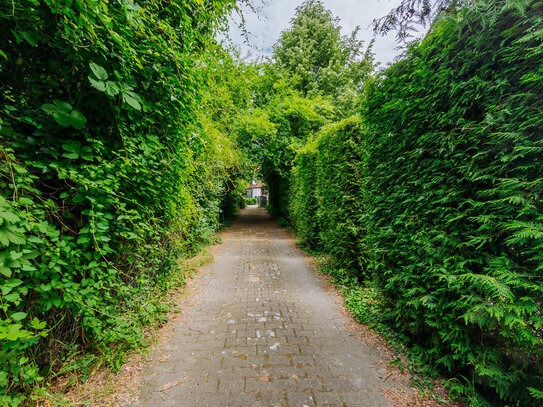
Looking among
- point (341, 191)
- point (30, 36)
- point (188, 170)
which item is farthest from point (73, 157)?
point (341, 191)

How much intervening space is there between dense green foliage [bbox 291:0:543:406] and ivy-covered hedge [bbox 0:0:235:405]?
2970mm

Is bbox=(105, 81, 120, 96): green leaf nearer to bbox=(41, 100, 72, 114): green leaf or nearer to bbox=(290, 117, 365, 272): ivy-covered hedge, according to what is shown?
bbox=(41, 100, 72, 114): green leaf

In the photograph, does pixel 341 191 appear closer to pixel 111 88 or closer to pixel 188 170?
pixel 188 170

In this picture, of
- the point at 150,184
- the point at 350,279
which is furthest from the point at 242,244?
the point at 150,184

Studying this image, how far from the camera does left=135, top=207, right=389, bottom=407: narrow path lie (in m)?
2.11

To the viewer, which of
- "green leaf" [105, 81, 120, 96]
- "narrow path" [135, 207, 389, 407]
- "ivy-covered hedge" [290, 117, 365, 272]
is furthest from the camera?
"ivy-covered hedge" [290, 117, 365, 272]

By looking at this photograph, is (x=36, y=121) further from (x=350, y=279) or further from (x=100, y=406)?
(x=350, y=279)

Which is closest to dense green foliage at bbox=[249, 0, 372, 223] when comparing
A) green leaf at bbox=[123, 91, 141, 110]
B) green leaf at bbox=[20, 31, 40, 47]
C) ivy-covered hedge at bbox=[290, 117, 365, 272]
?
ivy-covered hedge at bbox=[290, 117, 365, 272]

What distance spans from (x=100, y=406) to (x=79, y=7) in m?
3.35

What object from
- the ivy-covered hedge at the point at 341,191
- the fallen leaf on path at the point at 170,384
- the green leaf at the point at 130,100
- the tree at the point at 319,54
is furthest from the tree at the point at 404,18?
the tree at the point at 319,54

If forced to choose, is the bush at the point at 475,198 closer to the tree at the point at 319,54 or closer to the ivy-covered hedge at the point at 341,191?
the ivy-covered hedge at the point at 341,191

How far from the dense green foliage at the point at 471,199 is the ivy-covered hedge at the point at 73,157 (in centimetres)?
297

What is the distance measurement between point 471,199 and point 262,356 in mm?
2979

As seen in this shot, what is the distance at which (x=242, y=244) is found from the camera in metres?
9.01
